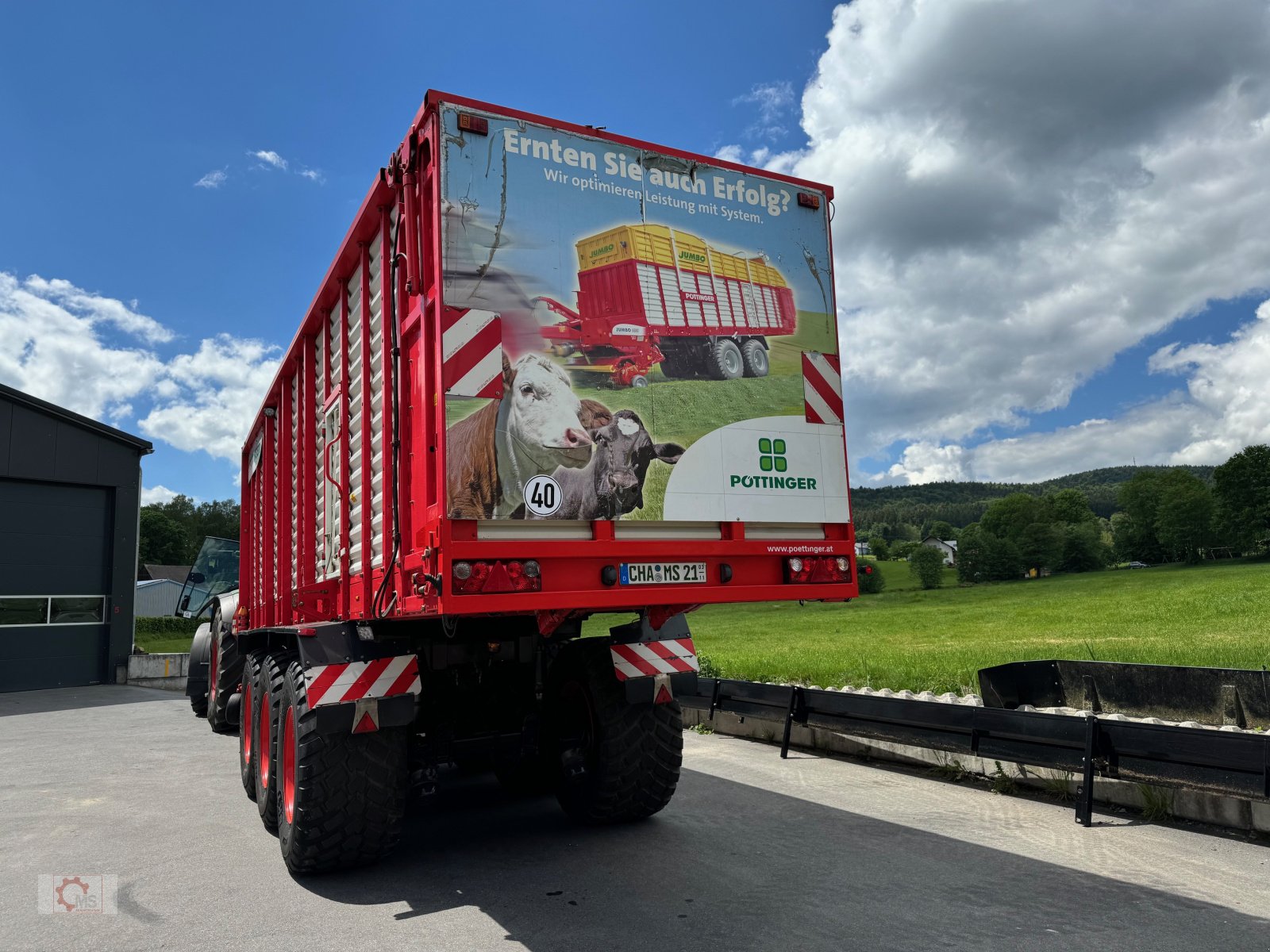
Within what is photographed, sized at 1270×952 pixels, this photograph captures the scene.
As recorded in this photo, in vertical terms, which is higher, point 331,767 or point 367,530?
point 367,530

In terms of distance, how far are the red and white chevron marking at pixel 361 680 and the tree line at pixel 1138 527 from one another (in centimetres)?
6363

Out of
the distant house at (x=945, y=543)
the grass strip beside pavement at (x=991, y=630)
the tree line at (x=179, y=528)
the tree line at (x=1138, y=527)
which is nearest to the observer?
the grass strip beside pavement at (x=991, y=630)

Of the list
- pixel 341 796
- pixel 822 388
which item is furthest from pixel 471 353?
pixel 341 796

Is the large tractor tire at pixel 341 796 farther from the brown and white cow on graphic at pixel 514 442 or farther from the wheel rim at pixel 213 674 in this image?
the wheel rim at pixel 213 674

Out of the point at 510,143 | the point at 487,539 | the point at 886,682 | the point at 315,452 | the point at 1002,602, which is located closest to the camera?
the point at 487,539

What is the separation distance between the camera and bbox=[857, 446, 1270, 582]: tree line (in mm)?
63531

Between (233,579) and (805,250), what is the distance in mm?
11332

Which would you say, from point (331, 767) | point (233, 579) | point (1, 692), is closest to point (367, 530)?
point (331, 767)

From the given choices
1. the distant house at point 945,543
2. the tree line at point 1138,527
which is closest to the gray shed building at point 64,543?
the tree line at point 1138,527

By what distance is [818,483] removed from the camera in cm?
539

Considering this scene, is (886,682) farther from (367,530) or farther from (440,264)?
(440,264)

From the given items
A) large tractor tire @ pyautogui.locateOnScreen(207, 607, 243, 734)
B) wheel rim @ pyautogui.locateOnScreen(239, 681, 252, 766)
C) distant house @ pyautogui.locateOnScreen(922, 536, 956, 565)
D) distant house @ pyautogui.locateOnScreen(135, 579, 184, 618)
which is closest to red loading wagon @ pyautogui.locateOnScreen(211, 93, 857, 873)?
wheel rim @ pyautogui.locateOnScreen(239, 681, 252, 766)

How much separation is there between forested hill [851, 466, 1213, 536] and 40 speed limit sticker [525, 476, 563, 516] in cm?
11505

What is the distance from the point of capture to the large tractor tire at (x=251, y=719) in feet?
22.0
